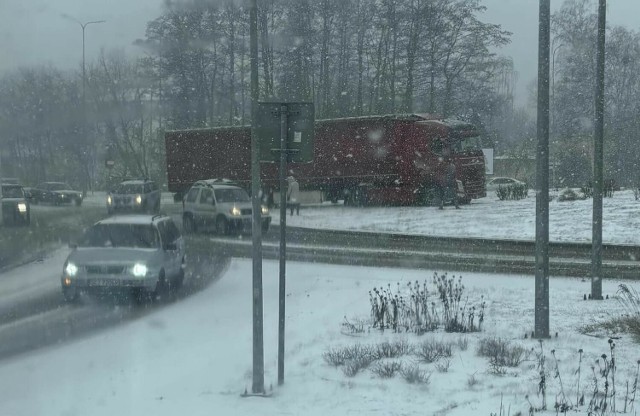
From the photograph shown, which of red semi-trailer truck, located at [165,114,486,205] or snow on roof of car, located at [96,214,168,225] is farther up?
red semi-trailer truck, located at [165,114,486,205]

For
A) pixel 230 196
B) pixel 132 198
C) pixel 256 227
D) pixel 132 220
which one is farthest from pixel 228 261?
pixel 132 198

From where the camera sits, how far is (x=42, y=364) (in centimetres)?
911

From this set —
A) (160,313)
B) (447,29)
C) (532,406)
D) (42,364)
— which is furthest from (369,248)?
(447,29)

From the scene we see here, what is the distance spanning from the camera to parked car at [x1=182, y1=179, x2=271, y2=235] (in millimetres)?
28516

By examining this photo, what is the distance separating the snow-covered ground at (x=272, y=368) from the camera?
7156 mm

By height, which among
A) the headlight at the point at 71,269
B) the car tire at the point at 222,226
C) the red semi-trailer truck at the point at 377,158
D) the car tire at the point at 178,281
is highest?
the red semi-trailer truck at the point at 377,158

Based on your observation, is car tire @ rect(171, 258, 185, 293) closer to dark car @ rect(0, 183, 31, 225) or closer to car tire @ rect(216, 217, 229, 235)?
car tire @ rect(216, 217, 229, 235)

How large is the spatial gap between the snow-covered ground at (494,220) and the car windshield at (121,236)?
14.4 metres

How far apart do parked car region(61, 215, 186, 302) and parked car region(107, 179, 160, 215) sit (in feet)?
84.1

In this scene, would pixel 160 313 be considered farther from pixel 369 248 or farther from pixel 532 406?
pixel 369 248

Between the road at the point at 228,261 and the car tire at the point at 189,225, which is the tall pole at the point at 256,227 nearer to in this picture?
the road at the point at 228,261

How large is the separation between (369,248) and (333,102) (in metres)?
25.4

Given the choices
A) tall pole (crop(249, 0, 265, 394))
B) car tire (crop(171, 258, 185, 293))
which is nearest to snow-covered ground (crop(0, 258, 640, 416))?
tall pole (crop(249, 0, 265, 394))

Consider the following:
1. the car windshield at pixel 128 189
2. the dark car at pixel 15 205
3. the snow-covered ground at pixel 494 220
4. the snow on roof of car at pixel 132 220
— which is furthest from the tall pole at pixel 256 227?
the car windshield at pixel 128 189
